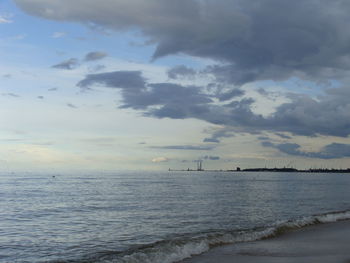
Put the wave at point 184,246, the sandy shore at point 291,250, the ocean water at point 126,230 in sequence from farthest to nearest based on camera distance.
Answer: the ocean water at point 126,230 < the wave at point 184,246 < the sandy shore at point 291,250

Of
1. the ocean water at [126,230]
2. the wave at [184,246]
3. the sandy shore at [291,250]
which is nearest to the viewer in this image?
the sandy shore at [291,250]

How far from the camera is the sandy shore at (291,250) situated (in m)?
18.3

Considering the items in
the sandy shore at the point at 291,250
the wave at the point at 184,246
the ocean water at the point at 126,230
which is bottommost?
the ocean water at the point at 126,230

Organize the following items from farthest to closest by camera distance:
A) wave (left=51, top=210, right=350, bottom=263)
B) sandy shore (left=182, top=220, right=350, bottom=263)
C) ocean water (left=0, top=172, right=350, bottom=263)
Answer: ocean water (left=0, top=172, right=350, bottom=263) < wave (left=51, top=210, right=350, bottom=263) < sandy shore (left=182, top=220, right=350, bottom=263)

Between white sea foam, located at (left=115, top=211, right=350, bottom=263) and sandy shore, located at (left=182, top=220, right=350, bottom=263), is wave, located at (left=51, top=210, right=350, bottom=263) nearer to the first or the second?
white sea foam, located at (left=115, top=211, right=350, bottom=263)

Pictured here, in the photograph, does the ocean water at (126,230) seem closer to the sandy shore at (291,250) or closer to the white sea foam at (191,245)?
the white sea foam at (191,245)

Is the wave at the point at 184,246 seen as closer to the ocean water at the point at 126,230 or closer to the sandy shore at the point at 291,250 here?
the ocean water at the point at 126,230

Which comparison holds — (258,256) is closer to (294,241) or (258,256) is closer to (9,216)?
(294,241)

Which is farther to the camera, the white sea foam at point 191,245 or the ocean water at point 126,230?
the ocean water at point 126,230

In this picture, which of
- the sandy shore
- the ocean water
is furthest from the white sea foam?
the sandy shore

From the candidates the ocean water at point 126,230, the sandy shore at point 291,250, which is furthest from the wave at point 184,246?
the sandy shore at point 291,250

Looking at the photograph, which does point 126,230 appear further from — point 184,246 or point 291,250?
point 291,250

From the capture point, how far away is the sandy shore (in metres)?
18.3

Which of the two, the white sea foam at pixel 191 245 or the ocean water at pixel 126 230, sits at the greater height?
the white sea foam at pixel 191 245
